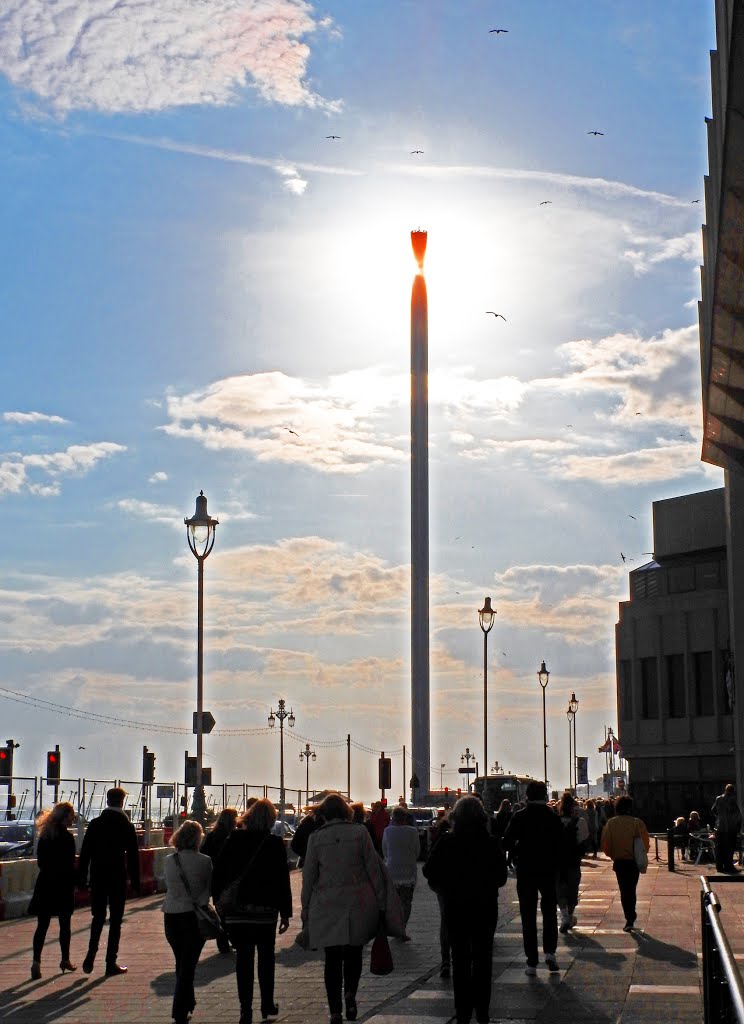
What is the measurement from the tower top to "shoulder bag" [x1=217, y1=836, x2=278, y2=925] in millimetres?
134856

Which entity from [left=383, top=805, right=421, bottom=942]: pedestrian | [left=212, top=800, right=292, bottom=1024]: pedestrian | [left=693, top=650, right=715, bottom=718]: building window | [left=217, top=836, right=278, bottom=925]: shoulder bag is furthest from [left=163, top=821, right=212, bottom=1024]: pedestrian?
[left=693, top=650, right=715, bottom=718]: building window

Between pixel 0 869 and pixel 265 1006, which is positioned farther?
pixel 0 869

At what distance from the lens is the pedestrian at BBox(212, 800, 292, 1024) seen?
1007cm

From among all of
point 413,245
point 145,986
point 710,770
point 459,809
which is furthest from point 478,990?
point 413,245

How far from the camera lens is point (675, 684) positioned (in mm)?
70125

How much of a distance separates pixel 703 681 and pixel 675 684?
180 centimetres

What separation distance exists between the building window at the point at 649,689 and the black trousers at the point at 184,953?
2440 inches

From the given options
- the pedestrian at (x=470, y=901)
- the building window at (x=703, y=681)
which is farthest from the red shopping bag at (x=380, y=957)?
the building window at (x=703, y=681)

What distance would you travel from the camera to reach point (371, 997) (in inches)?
465

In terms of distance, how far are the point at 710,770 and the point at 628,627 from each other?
8629 mm

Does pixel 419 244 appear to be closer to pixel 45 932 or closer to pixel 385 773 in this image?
pixel 385 773

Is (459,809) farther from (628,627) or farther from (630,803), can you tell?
(628,627)

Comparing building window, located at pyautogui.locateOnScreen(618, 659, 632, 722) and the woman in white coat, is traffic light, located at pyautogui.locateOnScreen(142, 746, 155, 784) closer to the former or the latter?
the woman in white coat

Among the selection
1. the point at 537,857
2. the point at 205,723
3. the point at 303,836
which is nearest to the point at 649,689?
the point at 205,723
